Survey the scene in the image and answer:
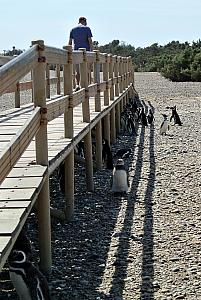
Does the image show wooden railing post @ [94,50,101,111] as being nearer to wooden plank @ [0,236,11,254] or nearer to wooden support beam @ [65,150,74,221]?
wooden support beam @ [65,150,74,221]

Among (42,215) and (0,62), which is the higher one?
(0,62)

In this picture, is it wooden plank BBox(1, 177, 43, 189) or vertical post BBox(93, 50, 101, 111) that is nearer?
wooden plank BBox(1, 177, 43, 189)

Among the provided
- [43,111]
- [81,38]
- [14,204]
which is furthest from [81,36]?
[14,204]

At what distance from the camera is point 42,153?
18.2ft

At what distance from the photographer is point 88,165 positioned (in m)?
9.27

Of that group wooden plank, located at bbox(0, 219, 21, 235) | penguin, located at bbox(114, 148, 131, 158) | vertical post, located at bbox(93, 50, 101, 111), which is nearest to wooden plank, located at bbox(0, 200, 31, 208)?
wooden plank, located at bbox(0, 219, 21, 235)

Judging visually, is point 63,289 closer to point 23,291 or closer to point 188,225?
point 23,291

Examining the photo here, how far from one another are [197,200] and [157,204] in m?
0.55

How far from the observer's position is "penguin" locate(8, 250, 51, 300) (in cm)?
443

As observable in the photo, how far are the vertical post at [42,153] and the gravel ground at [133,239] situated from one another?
209mm

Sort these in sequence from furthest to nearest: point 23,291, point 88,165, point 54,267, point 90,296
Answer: point 88,165 → point 54,267 → point 90,296 → point 23,291

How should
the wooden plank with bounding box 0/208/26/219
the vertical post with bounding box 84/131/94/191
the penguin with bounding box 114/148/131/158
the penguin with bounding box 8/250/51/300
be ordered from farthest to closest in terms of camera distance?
1. the penguin with bounding box 114/148/131/158
2. the vertical post with bounding box 84/131/94/191
3. the penguin with bounding box 8/250/51/300
4. the wooden plank with bounding box 0/208/26/219

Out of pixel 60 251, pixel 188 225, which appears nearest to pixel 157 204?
pixel 188 225

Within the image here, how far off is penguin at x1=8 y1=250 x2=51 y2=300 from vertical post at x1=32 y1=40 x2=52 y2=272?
3.62 feet
